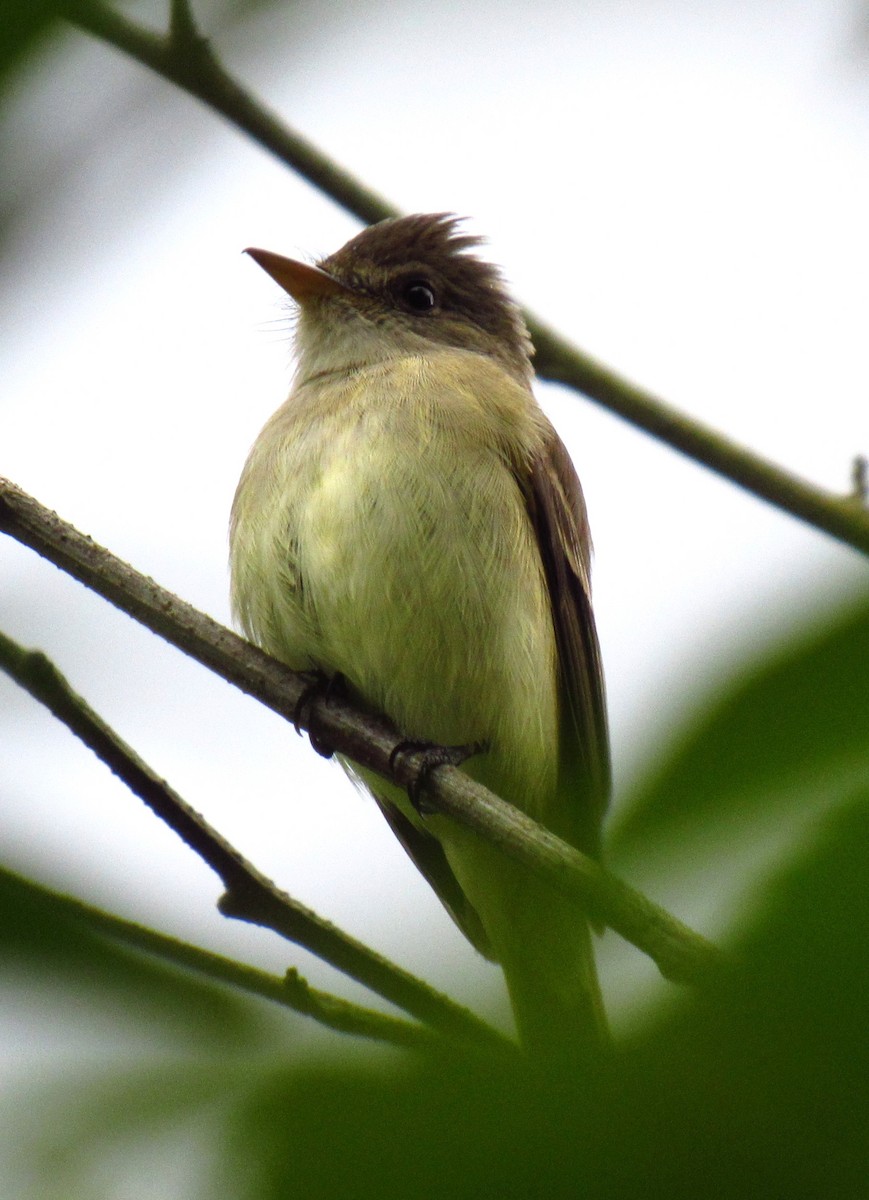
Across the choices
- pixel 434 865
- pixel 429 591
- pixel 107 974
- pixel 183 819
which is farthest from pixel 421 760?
pixel 107 974

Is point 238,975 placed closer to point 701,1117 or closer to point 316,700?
point 701,1117

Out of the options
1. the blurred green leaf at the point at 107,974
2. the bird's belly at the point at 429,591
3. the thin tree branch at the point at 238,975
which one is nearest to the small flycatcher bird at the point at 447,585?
the bird's belly at the point at 429,591

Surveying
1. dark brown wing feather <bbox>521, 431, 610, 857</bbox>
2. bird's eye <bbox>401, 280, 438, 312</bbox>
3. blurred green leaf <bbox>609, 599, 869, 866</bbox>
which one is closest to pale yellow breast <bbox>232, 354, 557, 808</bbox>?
dark brown wing feather <bbox>521, 431, 610, 857</bbox>

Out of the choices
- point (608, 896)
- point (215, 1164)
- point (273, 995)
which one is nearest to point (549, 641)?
point (273, 995)

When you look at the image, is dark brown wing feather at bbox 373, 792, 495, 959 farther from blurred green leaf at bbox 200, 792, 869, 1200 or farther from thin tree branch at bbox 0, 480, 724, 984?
blurred green leaf at bbox 200, 792, 869, 1200

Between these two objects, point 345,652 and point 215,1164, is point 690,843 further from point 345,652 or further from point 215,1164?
point 345,652

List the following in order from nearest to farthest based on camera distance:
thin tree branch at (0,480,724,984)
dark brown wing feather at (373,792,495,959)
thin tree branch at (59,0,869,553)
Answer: thin tree branch at (59,0,869,553) → thin tree branch at (0,480,724,984) → dark brown wing feather at (373,792,495,959)

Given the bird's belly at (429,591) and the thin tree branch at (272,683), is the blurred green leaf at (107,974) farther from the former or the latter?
the bird's belly at (429,591)
